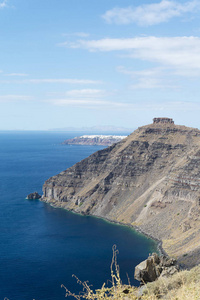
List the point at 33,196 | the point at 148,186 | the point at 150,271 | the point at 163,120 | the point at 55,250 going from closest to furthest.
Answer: the point at 150,271, the point at 55,250, the point at 148,186, the point at 33,196, the point at 163,120

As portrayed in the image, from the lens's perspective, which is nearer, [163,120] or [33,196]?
[33,196]

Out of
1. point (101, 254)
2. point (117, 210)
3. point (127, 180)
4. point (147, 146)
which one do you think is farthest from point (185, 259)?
point (147, 146)

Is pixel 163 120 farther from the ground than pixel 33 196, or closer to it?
farther from the ground

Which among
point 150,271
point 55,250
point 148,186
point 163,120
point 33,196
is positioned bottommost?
point 55,250

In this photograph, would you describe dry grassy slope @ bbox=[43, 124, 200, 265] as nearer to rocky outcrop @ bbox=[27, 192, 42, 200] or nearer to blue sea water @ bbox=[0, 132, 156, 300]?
rocky outcrop @ bbox=[27, 192, 42, 200]

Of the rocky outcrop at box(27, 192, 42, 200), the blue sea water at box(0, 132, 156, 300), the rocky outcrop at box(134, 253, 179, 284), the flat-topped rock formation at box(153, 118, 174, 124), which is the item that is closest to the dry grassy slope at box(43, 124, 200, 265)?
the flat-topped rock formation at box(153, 118, 174, 124)

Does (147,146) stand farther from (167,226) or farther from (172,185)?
(167,226)

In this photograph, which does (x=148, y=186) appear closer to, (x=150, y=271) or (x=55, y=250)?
(x=55, y=250)

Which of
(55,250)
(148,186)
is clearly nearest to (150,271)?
(55,250)

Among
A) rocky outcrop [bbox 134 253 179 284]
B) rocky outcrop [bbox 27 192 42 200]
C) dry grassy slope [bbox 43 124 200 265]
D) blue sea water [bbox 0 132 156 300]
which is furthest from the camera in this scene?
rocky outcrop [bbox 27 192 42 200]
